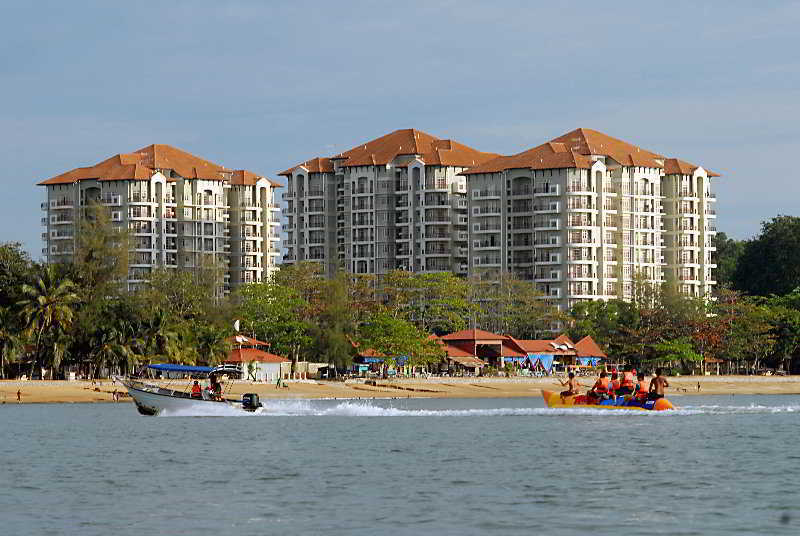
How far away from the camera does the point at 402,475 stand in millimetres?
48500

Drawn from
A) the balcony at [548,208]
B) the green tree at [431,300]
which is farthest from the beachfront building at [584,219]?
the green tree at [431,300]

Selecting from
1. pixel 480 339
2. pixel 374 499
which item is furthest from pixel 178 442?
pixel 480 339

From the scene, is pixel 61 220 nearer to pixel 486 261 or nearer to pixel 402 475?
pixel 486 261

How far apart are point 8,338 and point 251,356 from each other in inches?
945

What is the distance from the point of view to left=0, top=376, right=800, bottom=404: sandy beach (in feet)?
341

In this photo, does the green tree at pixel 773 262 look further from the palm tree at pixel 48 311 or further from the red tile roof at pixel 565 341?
the palm tree at pixel 48 311

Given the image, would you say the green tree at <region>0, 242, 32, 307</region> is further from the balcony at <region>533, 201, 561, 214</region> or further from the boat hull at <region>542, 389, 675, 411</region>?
the balcony at <region>533, 201, 561, 214</region>

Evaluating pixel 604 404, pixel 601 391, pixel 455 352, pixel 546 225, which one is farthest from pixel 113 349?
pixel 546 225

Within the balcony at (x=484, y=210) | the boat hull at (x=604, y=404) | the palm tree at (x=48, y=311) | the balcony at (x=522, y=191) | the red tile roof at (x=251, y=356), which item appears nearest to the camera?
the boat hull at (x=604, y=404)

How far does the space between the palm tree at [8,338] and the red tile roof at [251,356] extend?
66.4 ft

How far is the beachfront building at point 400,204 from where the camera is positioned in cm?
18925

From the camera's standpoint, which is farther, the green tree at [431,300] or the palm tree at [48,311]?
the green tree at [431,300]

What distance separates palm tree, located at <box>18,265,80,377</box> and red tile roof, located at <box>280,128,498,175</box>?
85.0 metres

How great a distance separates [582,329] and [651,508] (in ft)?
389
